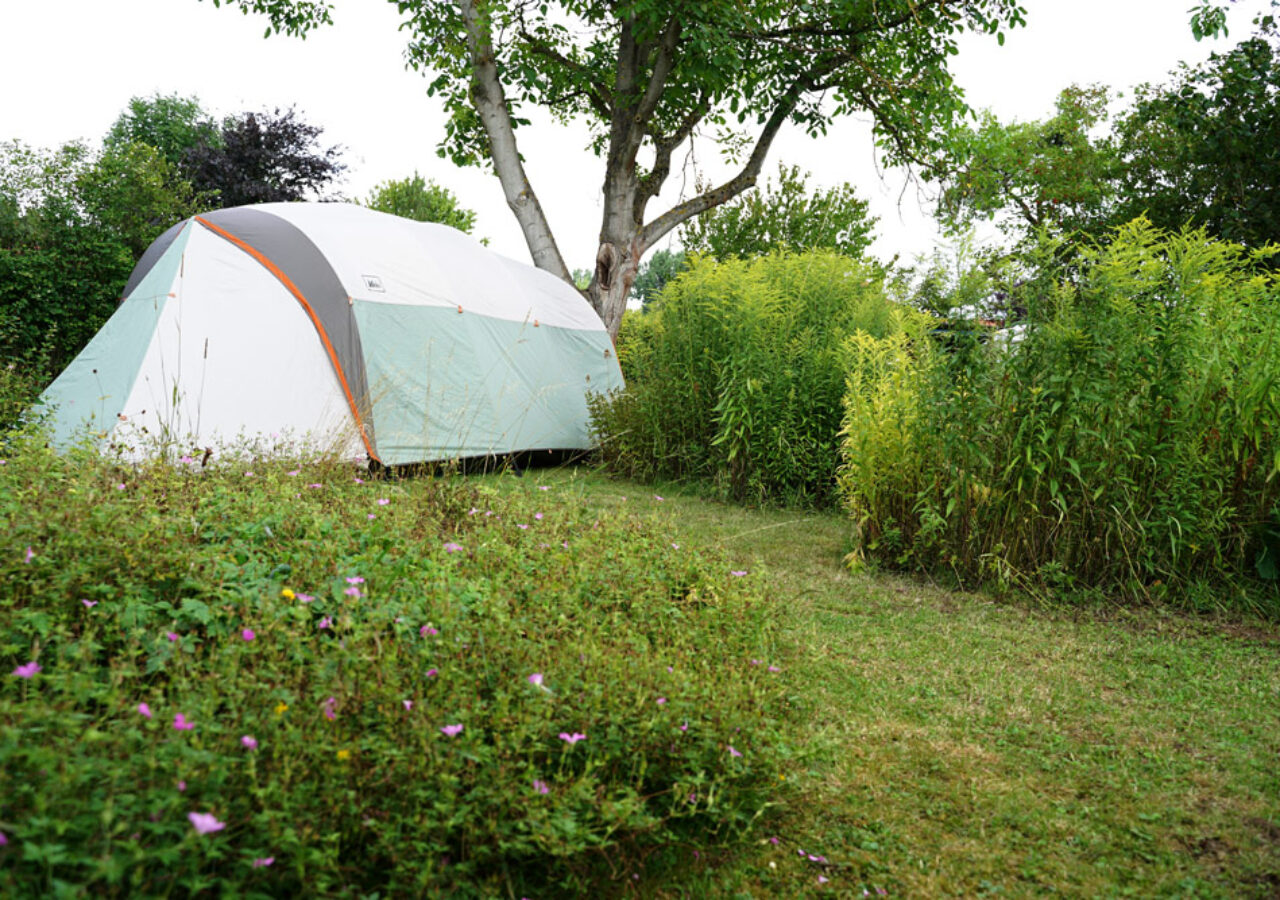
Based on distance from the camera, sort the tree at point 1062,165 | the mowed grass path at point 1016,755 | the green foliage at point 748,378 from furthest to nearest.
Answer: the tree at point 1062,165 < the green foliage at point 748,378 < the mowed grass path at point 1016,755

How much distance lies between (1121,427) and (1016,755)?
205 centimetres

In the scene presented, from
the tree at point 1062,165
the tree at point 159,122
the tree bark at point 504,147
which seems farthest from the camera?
the tree at point 159,122

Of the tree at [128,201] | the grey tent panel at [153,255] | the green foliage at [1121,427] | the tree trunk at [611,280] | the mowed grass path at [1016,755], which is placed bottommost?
the mowed grass path at [1016,755]

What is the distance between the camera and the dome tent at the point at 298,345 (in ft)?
19.4

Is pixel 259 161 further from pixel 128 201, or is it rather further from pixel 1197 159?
pixel 1197 159

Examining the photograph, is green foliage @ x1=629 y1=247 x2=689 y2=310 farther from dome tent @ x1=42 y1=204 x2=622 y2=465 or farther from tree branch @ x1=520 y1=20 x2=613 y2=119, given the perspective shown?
dome tent @ x1=42 y1=204 x2=622 y2=465

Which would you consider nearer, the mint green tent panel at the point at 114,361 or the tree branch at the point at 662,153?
the mint green tent panel at the point at 114,361

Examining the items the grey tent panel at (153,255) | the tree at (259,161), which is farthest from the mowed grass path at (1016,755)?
the tree at (259,161)

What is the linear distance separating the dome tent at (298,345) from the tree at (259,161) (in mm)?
12835

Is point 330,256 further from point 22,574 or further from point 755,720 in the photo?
point 755,720

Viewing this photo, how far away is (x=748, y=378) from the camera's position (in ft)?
21.6

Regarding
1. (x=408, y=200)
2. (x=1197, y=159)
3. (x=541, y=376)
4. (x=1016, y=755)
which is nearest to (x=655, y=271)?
(x=408, y=200)

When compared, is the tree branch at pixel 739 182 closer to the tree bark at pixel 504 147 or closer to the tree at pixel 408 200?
A: the tree bark at pixel 504 147

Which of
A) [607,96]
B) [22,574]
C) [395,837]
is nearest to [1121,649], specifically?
[395,837]
